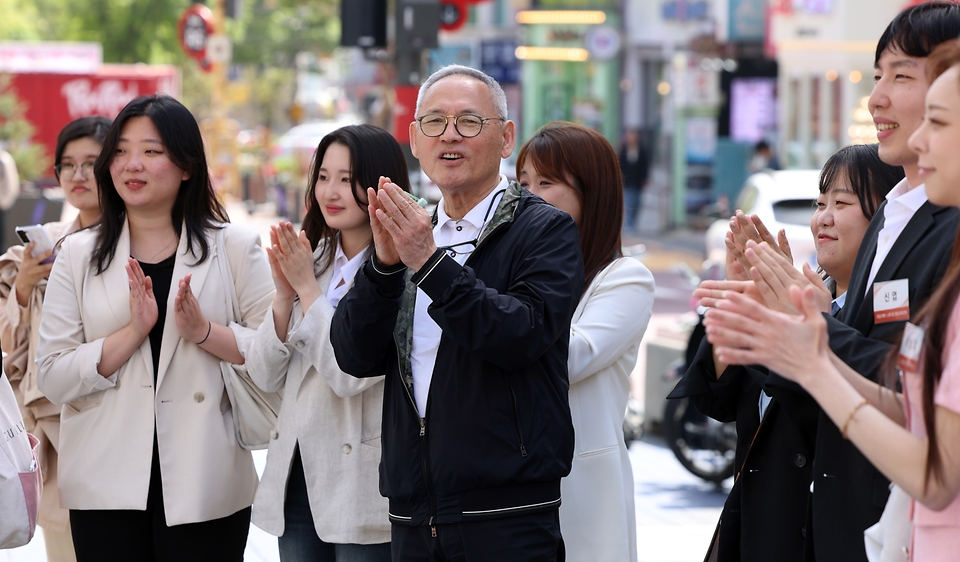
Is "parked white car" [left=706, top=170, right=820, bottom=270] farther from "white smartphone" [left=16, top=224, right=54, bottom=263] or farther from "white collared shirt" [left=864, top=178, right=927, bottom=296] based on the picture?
"white collared shirt" [left=864, top=178, right=927, bottom=296]

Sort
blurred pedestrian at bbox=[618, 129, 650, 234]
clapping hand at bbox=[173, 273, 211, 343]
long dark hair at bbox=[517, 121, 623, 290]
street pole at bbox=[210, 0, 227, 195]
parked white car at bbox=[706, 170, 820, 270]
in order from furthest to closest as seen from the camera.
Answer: blurred pedestrian at bbox=[618, 129, 650, 234]
street pole at bbox=[210, 0, 227, 195]
parked white car at bbox=[706, 170, 820, 270]
long dark hair at bbox=[517, 121, 623, 290]
clapping hand at bbox=[173, 273, 211, 343]

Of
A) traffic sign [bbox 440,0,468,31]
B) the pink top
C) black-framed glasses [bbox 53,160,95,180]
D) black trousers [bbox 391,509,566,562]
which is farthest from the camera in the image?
traffic sign [bbox 440,0,468,31]

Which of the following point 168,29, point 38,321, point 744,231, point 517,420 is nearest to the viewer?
point 517,420

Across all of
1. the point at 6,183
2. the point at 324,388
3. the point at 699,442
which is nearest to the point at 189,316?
the point at 324,388

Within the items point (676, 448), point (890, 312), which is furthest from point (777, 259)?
point (676, 448)

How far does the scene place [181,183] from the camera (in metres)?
3.80

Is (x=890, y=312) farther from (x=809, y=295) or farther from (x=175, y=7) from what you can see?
(x=175, y=7)

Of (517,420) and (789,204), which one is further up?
(517,420)

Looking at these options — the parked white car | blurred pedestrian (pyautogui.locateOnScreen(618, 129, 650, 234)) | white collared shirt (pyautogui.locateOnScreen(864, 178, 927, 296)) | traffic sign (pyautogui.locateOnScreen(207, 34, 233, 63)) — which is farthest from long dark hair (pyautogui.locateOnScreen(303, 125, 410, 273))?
blurred pedestrian (pyautogui.locateOnScreen(618, 129, 650, 234))

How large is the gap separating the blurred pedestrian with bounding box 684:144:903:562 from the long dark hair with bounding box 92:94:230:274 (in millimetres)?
1689

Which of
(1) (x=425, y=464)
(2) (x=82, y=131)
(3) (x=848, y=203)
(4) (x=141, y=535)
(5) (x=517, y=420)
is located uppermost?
(2) (x=82, y=131)

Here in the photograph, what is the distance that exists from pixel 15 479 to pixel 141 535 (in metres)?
0.65

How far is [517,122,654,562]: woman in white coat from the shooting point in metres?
3.32

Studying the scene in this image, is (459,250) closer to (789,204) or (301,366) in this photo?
(301,366)
